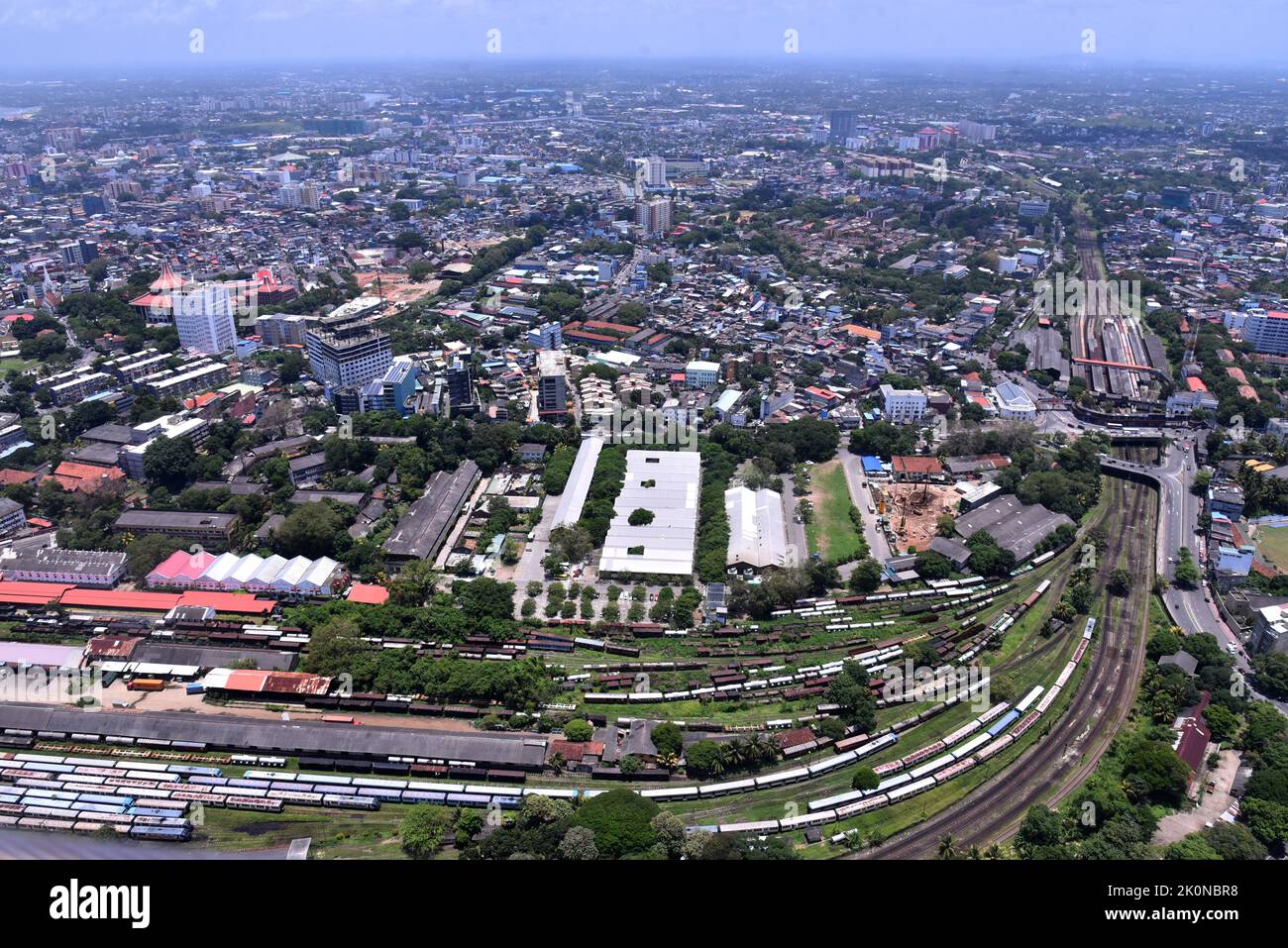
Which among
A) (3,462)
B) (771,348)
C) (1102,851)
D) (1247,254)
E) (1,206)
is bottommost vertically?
(1102,851)

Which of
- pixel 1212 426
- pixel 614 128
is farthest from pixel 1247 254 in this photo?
pixel 614 128

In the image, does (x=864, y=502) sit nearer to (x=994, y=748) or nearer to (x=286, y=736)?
(x=994, y=748)

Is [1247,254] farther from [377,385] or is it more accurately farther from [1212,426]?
[377,385]

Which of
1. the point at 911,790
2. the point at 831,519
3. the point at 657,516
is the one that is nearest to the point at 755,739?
the point at 911,790

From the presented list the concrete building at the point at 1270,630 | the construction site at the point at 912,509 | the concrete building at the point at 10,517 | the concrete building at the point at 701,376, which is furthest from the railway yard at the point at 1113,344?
the concrete building at the point at 10,517

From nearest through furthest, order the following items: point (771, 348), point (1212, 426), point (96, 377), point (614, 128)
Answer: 1. point (1212, 426)
2. point (96, 377)
3. point (771, 348)
4. point (614, 128)

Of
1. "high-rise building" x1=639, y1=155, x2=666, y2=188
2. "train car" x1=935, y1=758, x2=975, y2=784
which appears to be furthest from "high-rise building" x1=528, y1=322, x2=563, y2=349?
"high-rise building" x1=639, y1=155, x2=666, y2=188

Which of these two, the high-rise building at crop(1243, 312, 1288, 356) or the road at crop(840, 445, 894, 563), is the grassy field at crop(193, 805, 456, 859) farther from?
the high-rise building at crop(1243, 312, 1288, 356)
